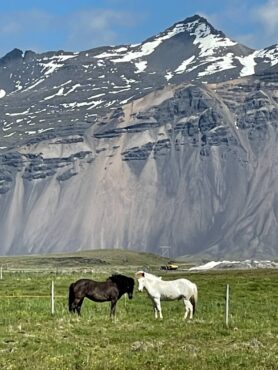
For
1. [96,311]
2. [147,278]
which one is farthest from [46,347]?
[96,311]

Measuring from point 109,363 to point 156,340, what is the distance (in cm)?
490

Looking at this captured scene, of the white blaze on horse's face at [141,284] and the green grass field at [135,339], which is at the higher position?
the white blaze on horse's face at [141,284]

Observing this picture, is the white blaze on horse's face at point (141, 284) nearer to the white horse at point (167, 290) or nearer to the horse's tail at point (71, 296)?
the white horse at point (167, 290)

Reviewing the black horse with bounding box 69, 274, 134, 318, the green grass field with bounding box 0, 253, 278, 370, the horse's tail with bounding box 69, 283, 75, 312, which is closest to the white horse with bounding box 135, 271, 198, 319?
the green grass field with bounding box 0, 253, 278, 370

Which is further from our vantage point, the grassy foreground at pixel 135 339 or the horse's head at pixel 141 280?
the horse's head at pixel 141 280

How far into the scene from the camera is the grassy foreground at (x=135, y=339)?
25281mm

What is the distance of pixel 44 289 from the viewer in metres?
63.1

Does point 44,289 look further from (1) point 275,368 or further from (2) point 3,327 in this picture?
(1) point 275,368

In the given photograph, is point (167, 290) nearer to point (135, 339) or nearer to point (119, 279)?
point (119, 279)

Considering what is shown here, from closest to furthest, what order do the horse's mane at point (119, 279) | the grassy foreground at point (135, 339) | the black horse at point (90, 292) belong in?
the grassy foreground at point (135, 339) < the black horse at point (90, 292) < the horse's mane at point (119, 279)

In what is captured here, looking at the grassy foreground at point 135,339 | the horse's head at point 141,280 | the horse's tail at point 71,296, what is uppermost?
the horse's head at point 141,280

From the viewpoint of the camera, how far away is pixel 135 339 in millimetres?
30188

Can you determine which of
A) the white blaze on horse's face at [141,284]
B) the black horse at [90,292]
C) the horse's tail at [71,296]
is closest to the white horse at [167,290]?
the white blaze on horse's face at [141,284]

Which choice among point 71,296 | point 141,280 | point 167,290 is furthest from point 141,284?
point 71,296
